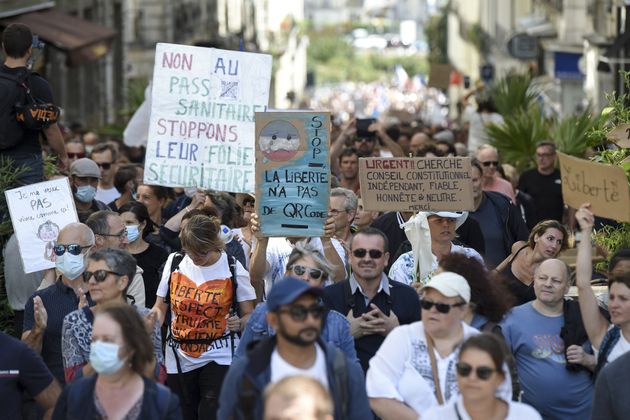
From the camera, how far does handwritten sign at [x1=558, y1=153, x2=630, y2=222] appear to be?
29.6ft

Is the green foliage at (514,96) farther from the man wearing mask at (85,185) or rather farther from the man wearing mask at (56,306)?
the man wearing mask at (56,306)

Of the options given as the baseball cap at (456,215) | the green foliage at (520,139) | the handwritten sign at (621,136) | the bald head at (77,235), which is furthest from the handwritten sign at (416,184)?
the green foliage at (520,139)

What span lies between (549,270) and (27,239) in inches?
144

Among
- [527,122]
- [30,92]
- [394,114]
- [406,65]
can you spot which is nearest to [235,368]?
[30,92]

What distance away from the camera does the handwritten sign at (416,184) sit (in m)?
11.2

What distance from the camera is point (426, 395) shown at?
7.28 m

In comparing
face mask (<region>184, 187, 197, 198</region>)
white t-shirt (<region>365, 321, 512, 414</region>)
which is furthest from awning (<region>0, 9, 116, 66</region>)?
white t-shirt (<region>365, 321, 512, 414</region>)

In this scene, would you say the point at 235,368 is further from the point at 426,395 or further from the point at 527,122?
the point at 527,122

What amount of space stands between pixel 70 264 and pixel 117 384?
2.42m

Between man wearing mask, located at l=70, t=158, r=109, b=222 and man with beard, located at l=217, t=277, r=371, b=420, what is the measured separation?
243 inches

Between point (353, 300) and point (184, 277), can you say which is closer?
point (353, 300)

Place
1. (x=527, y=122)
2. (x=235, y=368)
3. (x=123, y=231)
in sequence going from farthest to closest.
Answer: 1. (x=527, y=122)
2. (x=123, y=231)
3. (x=235, y=368)

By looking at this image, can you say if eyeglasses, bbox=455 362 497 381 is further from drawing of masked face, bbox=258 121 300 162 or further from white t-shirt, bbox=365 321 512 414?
drawing of masked face, bbox=258 121 300 162

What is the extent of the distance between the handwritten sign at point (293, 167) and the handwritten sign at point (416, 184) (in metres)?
0.87
